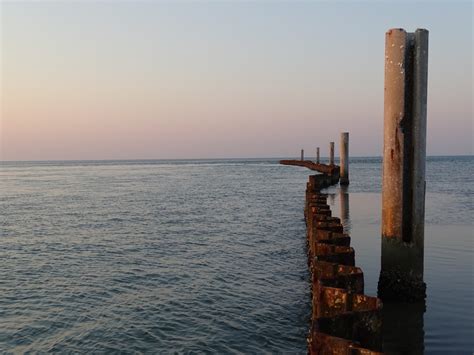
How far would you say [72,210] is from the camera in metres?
24.7

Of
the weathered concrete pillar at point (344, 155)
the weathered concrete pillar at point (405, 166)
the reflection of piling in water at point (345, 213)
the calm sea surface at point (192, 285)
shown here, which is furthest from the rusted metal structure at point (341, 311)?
the weathered concrete pillar at point (344, 155)

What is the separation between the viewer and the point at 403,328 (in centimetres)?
702

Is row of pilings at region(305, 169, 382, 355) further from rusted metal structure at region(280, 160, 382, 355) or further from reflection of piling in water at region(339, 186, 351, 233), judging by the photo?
reflection of piling in water at region(339, 186, 351, 233)

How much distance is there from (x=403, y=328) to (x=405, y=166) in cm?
263

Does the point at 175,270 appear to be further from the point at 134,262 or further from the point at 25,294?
the point at 25,294

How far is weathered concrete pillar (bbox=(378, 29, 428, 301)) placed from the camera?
7.85 meters

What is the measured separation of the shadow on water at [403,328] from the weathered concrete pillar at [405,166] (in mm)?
221

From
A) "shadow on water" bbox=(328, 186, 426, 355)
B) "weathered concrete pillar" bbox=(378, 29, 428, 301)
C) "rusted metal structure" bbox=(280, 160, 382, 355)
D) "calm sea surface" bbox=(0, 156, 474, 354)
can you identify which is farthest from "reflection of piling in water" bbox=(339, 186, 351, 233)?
"rusted metal structure" bbox=(280, 160, 382, 355)

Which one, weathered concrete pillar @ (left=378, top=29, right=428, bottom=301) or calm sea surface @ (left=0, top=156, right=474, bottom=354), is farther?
weathered concrete pillar @ (left=378, top=29, right=428, bottom=301)

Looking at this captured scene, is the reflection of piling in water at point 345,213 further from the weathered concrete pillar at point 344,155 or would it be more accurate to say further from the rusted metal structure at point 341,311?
the weathered concrete pillar at point 344,155

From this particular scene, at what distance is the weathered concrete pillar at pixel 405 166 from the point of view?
7.85 m

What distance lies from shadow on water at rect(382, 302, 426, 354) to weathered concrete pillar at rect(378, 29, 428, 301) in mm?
221

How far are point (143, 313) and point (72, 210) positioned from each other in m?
17.6

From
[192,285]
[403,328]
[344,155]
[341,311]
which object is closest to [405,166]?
[403,328]
